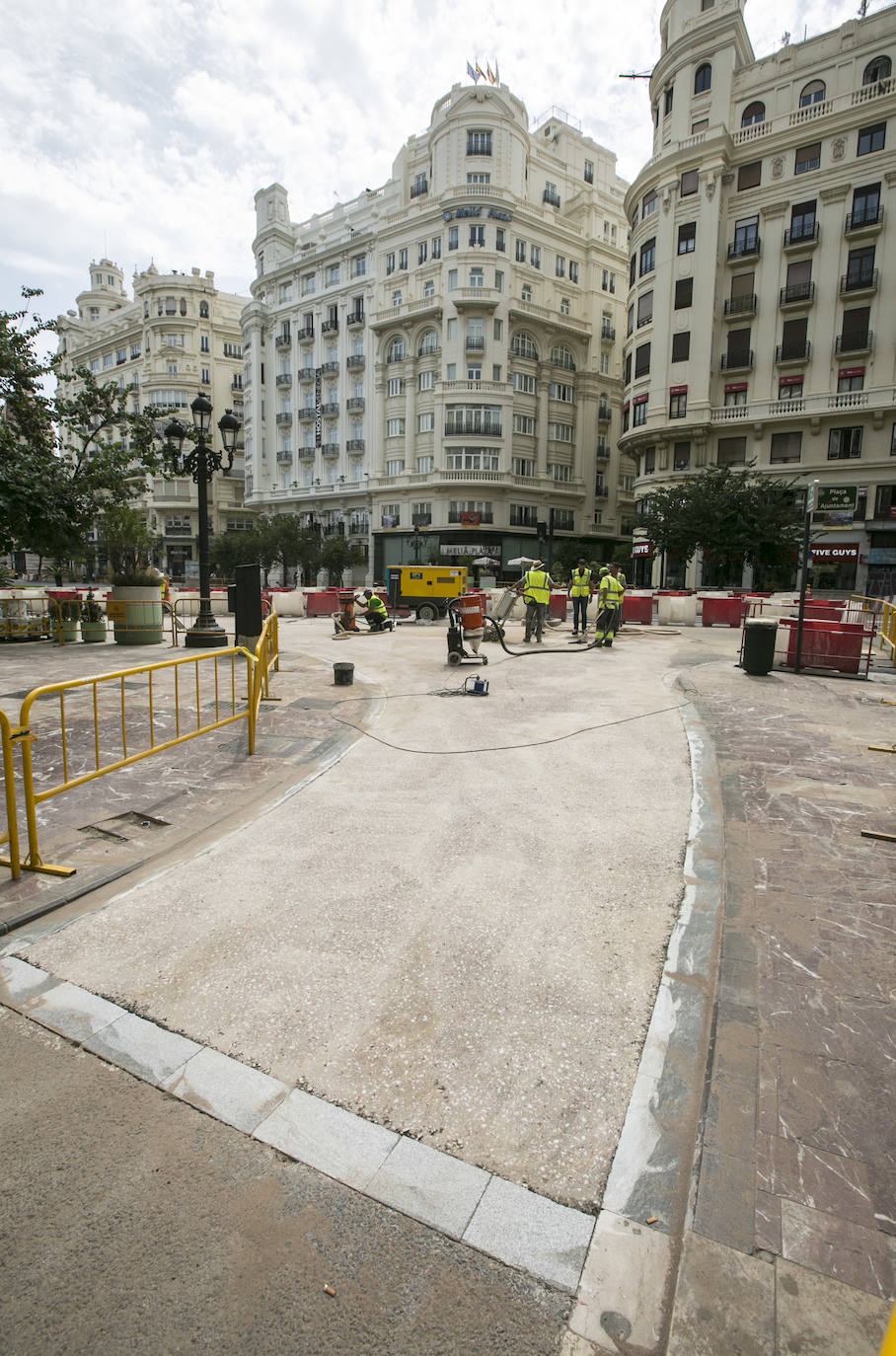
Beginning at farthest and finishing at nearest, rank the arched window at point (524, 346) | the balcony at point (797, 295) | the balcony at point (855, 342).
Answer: the arched window at point (524, 346), the balcony at point (797, 295), the balcony at point (855, 342)

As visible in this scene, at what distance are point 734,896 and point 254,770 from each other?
15.2 feet

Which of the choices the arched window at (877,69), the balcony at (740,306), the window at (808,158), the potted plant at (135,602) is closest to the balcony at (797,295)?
the balcony at (740,306)

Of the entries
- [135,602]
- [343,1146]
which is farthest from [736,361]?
[343,1146]

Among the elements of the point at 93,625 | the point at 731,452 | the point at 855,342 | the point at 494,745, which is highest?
the point at 855,342

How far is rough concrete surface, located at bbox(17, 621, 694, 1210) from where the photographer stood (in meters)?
2.59

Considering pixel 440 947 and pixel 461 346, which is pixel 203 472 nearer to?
pixel 440 947

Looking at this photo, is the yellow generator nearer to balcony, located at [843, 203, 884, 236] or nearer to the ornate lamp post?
the ornate lamp post

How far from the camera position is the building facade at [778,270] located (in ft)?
114

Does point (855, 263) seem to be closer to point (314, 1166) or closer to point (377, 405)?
point (377, 405)

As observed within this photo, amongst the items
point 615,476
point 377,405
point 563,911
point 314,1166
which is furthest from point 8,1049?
point 615,476

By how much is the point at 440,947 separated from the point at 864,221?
1787 inches

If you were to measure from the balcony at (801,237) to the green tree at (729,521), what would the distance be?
13.1 m

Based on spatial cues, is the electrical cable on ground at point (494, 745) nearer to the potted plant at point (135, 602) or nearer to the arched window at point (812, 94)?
the potted plant at point (135, 602)

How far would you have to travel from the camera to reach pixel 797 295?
3653cm
